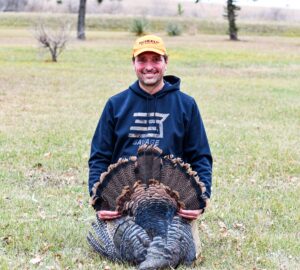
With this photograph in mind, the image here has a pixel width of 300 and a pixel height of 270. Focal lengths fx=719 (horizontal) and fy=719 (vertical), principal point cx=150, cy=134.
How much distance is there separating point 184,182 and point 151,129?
0.58 m

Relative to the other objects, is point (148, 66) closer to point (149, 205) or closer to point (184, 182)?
point (184, 182)

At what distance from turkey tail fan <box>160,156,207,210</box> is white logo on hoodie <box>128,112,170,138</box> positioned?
45 centimetres

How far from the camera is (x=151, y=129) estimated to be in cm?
594

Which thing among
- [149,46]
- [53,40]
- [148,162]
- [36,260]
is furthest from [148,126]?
[53,40]

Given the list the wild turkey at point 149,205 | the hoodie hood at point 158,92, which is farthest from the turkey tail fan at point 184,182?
the hoodie hood at point 158,92

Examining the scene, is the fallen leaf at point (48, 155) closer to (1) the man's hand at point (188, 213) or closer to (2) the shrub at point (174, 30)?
(1) the man's hand at point (188, 213)

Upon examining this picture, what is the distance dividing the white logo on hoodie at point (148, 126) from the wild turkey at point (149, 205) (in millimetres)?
442

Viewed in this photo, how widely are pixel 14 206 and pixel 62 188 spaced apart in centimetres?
110

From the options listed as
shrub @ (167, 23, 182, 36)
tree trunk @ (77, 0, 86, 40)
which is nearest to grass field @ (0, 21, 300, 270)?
tree trunk @ (77, 0, 86, 40)

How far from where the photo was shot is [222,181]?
9305 millimetres

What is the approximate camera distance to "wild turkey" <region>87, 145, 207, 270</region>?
17.4ft

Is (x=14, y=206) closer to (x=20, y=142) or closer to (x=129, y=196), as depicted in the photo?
(x=129, y=196)

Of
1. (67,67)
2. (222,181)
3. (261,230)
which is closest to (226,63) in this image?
(67,67)

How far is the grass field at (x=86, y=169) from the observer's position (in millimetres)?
6184
